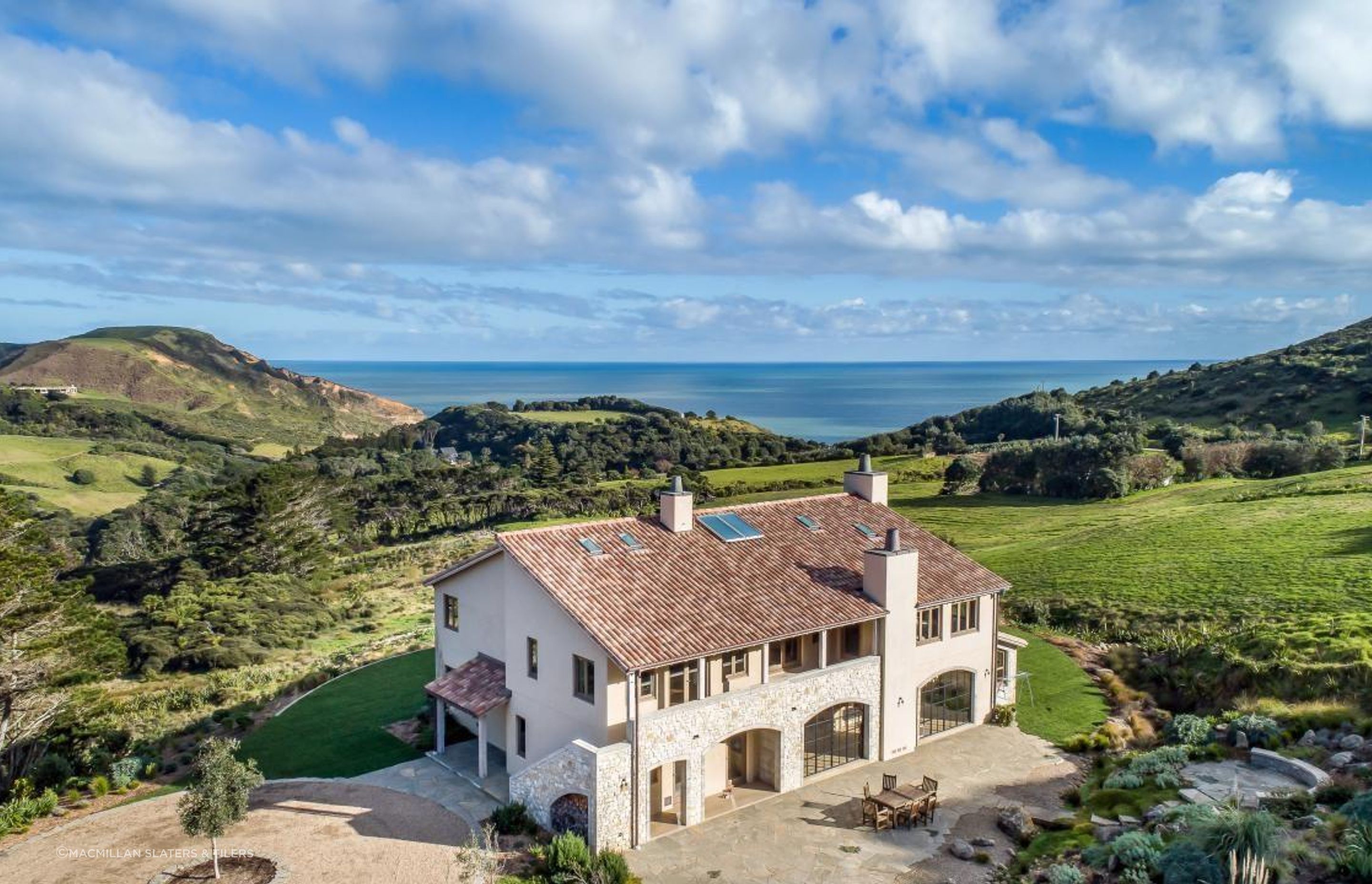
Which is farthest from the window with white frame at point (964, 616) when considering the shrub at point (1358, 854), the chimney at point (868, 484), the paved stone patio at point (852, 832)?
the shrub at point (1358, 854)

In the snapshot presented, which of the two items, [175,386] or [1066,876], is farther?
[175,386]

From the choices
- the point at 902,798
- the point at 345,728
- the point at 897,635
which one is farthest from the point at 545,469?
the point at 902,798

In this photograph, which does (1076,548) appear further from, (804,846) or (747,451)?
(747,451)

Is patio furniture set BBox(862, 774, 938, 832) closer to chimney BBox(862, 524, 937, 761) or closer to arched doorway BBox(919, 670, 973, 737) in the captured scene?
chimney BBox(862, 524, 937, 761)

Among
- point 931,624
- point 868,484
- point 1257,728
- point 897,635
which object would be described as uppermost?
point 868,484

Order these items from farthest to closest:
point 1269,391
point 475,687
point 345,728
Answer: point 1269,391, point 345,728, point 475,687

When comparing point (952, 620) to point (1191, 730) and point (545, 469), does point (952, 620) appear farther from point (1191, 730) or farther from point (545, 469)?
point (545, 469)

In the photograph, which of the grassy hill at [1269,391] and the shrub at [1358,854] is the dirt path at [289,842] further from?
the grassy hill at [1269,391]

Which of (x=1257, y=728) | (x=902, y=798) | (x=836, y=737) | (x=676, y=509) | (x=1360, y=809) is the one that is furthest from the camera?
(x=676, y=509)
